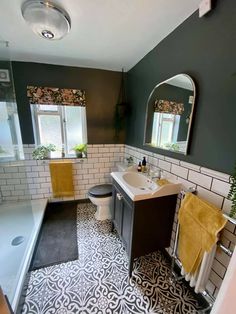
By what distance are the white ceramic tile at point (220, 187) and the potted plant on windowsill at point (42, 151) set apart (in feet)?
7.29

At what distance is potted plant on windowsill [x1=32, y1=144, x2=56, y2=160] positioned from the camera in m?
2.26

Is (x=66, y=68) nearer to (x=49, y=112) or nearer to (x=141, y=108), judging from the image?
(x=49, y=112)

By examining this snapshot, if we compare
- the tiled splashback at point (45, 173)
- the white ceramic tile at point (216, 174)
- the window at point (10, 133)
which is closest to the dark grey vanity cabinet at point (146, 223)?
the white ceramic tile at point (216, 174)

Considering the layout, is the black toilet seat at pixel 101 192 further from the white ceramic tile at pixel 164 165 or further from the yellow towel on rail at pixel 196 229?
the yellow towel on rail at pixel 196 229

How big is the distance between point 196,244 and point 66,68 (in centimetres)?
254

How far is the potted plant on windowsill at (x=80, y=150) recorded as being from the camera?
2408 millimetres

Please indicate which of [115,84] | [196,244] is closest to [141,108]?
[115,84]

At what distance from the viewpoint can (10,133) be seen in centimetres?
203

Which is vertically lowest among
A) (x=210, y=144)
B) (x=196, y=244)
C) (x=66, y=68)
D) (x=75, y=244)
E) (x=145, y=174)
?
(x=75, y=244)

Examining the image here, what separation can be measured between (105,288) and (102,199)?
91 centimetres

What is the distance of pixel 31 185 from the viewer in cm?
235

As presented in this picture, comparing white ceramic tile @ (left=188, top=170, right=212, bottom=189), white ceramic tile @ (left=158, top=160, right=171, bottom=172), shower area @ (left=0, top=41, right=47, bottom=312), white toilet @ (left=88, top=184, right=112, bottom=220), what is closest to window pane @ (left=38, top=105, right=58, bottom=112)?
shower area @ (left=0, top=41, right=47, bottom=312)

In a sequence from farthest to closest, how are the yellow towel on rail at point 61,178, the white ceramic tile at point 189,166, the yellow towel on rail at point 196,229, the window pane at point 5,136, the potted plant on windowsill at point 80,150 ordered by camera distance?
1. the potted plant on windowsill at point 80,150
2. the yellow towel on rail at point 61,178
3. the window pane at point 5,136
4. the white ceramic tile at point 189,166
5. the yellow towel on rail at point 196,229

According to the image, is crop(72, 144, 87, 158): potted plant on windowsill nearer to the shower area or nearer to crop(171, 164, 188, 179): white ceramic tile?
the shower area
